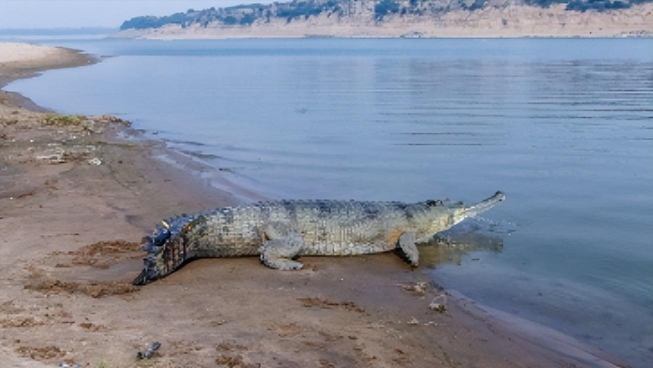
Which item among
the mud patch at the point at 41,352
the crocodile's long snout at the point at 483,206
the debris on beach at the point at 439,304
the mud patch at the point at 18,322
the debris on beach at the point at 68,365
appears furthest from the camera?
the crocodile's long snout at the point at 483,206

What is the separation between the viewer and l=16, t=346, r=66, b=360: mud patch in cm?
408

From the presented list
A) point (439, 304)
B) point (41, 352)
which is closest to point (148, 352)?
point (41, 352)

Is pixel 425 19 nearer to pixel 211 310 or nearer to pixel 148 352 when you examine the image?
pixel 211 310

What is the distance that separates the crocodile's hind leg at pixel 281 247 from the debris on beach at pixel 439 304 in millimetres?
1532

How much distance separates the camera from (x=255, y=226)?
713 centimetres

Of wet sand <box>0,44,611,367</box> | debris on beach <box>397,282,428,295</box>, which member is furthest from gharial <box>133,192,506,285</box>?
debris on beach <box>397,282,428,295</box>

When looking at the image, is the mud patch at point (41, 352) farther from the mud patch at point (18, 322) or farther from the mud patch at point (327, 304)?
the mud patch at point (327, 304)

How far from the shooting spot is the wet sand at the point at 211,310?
4480 mm

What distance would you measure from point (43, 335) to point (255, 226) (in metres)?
2.95

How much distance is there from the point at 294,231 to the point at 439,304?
1989 millimetres

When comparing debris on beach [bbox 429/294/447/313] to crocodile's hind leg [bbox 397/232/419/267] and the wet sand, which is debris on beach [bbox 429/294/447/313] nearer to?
the wet sand

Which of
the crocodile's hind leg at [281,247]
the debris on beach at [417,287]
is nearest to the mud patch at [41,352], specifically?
the crocodile's hind leg at [281,247]

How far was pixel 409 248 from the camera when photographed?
7543 millimetres

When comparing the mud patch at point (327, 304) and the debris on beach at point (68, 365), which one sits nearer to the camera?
the debris on beach at point (68, 365)
